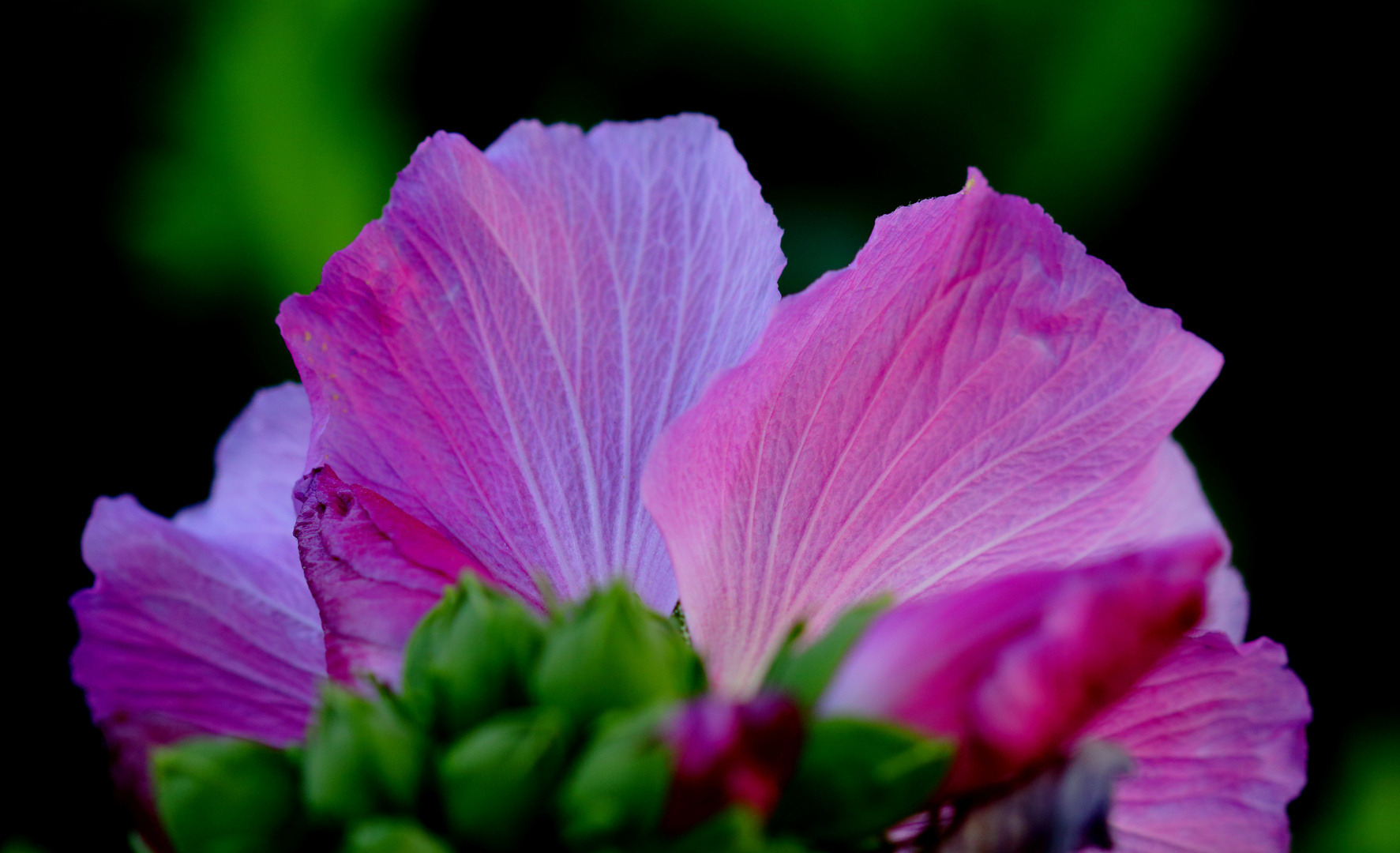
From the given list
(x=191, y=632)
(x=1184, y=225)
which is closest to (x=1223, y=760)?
(x=191, y=632)

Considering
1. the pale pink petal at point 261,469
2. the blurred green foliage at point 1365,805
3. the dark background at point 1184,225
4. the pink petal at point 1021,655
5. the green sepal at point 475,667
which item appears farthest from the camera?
the dark background at point 1184,225

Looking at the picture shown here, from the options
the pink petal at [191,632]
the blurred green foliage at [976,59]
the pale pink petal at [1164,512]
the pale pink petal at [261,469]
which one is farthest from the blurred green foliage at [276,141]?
the pale pink petal at [1164,512]

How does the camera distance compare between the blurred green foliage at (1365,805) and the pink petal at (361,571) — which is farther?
the blurred green foliage at (1365,805)

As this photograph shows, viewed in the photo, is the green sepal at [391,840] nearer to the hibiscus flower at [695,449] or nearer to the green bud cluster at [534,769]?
the green bud cluster at [534,769]

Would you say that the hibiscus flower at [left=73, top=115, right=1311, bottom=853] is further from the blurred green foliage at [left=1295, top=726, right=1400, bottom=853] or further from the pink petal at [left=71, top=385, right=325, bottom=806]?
the blurred green foliage at [left=1295, top=726, right=1400, bottom=853]

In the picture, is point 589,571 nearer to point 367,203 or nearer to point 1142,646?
point 1142,646

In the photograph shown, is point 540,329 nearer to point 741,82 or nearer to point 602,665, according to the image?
point 602,665
